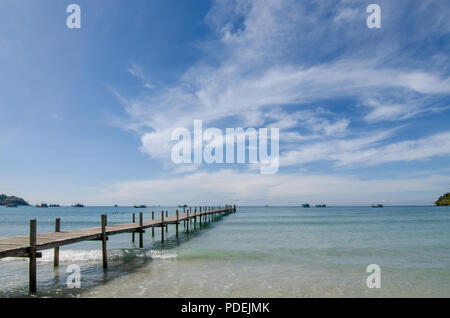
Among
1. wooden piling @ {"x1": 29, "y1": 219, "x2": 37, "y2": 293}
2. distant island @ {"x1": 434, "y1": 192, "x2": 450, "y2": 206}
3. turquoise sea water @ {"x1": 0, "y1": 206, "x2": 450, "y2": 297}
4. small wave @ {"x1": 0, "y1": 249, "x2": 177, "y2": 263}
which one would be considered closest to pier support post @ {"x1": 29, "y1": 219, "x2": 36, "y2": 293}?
wooden piling @ {"x1": 29, "y1": 219, "x2": 37, "y2": 293}

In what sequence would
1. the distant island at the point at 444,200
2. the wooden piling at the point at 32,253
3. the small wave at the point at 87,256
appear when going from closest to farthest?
the wooden piling at the point at 32,253
the small wave at the point at 87,256
the distant island at the point at 444,200

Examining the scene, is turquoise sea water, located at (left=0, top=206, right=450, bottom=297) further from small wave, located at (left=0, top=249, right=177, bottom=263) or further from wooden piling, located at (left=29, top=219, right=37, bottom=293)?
wooden piling, located at (left=29, top=219, right=37, bottom=293)

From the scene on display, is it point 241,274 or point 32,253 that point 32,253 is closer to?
point 32,253

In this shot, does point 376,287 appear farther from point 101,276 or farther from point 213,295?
point 101,276

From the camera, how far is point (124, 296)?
9.05m

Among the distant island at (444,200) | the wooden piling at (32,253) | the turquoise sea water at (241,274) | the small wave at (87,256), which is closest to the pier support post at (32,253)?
the wooden piling at (32,253)

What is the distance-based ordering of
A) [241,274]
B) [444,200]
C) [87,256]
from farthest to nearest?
[444,200] < [87,256] < [241,274]

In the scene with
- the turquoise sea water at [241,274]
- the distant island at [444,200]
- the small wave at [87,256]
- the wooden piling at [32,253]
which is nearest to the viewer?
the wooden piling at [32,253]

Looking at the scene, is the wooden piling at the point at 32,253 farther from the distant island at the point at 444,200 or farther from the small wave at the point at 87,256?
the distant island at the point at 444,200

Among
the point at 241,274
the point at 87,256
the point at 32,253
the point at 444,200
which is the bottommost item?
the point at 444,200

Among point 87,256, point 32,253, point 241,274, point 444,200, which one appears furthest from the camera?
point 444,200

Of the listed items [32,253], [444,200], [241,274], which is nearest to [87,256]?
[32,253]
